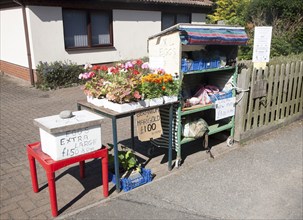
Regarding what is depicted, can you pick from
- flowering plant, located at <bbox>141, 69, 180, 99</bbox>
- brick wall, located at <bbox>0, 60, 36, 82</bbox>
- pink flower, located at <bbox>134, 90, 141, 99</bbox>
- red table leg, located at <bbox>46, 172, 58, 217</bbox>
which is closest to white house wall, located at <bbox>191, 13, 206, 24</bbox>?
brick wall, located at <bbox>0, 60, 36, 82</bbox>

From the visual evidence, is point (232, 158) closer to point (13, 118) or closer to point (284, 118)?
point (284, 118)

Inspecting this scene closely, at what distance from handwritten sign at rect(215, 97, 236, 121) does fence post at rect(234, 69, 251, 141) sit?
0.14 m

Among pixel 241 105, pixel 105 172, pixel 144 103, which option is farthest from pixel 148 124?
pixel 241 105

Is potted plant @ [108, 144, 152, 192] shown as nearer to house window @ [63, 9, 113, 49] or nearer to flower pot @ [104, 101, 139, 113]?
flower pot @ [104, 101, 139, 113]

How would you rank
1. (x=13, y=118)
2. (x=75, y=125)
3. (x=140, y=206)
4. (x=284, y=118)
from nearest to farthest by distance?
(x=75, y=125) < (x=140, y=206) < (x=284, y=118) < (x=13, y=118)

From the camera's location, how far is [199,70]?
424cm

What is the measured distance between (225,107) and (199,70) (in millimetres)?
915

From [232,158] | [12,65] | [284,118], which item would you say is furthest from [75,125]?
[12,65]

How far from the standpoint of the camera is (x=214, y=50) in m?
4.77

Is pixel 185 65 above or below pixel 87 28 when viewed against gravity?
below

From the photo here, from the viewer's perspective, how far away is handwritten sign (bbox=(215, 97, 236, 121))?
4.67m

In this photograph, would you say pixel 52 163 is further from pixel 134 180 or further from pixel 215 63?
pixel 215 63

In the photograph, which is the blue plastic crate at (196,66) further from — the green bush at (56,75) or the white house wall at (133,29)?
the white house wall at (133,29)

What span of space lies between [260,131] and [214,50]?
1.81 m
